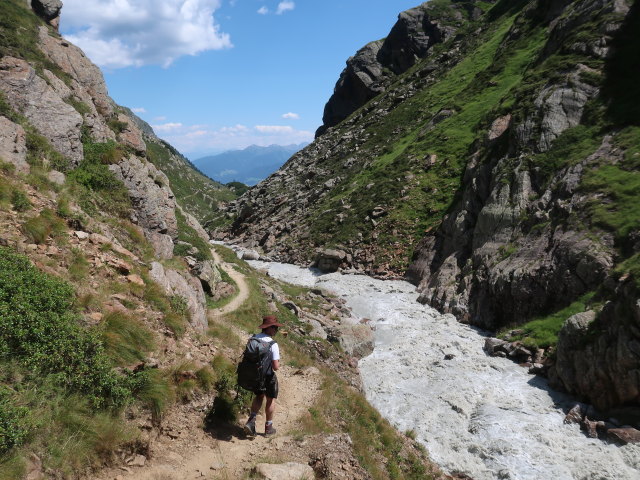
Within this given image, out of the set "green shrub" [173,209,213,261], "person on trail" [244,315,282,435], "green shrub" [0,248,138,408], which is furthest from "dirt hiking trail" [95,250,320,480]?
"green shrub" [173,209,213,261]

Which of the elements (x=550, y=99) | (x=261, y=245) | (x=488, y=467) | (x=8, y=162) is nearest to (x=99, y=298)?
(x=8, y=162)

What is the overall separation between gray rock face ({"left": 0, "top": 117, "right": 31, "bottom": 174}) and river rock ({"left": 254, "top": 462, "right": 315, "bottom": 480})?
1302 centimetres

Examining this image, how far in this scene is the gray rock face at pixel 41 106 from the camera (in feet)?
58.6

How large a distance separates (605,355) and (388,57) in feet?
420

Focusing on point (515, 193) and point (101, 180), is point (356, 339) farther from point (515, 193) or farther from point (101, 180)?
point (515, 193)

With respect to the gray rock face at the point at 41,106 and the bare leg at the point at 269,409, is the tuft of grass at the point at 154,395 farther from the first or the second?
the gray rock face at the point at 41,106

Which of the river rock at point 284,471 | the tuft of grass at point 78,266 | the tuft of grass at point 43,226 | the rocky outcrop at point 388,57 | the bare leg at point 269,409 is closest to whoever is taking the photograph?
the river rock at point 284,471

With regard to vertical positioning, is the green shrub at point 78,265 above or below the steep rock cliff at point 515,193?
below

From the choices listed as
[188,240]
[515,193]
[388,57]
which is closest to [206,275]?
[188,240]

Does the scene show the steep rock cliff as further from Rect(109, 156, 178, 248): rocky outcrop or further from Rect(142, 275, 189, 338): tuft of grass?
Rect(109, 156, 178, 248): rocky outcrop

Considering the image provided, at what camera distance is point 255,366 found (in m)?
9.09

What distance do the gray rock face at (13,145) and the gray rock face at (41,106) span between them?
7.27ft

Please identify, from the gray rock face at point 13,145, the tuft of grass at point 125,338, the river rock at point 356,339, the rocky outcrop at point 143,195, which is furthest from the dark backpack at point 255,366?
the river rock at point 356,339

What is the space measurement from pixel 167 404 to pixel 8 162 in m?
10.8
